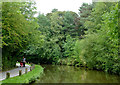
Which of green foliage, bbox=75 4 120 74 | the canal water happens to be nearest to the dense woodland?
green foliage, bbox=75 4 120 74

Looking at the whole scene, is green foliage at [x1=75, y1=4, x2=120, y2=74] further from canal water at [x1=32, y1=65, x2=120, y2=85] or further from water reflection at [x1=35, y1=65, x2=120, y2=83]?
water reflection at [x1=35, y1=65, x2=120, y2=83]

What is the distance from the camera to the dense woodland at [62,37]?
18106 mm

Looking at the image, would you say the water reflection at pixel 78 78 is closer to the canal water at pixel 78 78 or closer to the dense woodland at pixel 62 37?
the canal water at pixel 78 78

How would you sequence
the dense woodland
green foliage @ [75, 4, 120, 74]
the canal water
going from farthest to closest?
green foliage @ [75, 4, 120, 74], the dense woodland, the canal water

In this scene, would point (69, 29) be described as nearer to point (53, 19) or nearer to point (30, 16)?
point (53, 19)

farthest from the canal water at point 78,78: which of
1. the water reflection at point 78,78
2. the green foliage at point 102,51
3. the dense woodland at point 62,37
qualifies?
the dense woodland at point 62,37

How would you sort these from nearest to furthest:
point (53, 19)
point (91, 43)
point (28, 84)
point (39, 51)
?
point (28, 84) < point (91, 43) < point (39, 51) < point (53, 19)

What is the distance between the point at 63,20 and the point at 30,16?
24.9 metres

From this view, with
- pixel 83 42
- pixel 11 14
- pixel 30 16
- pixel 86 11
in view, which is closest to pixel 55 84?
pixel 11 14

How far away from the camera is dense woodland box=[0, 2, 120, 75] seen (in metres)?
18.1

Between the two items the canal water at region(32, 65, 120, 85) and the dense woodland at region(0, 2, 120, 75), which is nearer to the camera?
the canal water at region(32, 65, 120, 85)

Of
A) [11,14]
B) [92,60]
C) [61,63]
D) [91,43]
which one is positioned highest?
[11,14]

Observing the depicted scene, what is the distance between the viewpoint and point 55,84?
51.7 feet

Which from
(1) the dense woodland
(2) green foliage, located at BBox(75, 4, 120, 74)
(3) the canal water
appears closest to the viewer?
(3) the canal water
